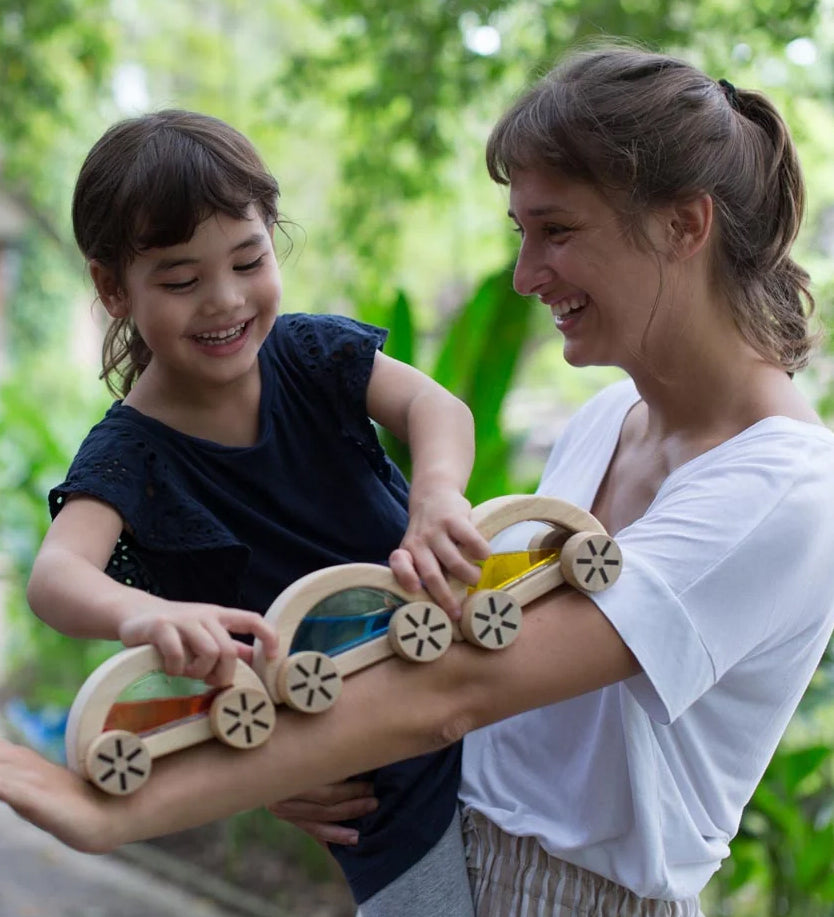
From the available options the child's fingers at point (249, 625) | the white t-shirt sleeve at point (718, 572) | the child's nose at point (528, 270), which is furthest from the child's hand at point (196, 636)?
the child's nose at point (528, 270)

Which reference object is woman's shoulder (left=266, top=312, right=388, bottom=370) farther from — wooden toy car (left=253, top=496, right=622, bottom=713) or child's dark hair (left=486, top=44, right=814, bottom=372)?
wooden toy car (left=253, top=496, right=622, bottom=713)

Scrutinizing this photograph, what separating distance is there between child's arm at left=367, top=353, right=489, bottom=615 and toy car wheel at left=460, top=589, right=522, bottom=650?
18 mm

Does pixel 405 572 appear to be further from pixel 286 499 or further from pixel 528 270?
pixel 528 270

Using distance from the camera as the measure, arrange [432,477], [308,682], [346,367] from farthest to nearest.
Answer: [346,367] < [432,477] < [308,682]

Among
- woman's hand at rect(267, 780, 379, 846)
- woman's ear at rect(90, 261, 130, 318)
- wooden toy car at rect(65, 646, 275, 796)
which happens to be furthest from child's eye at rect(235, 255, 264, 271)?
woman's hand at rect(267, 780, 379, 846)

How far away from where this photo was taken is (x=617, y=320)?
1615 mm

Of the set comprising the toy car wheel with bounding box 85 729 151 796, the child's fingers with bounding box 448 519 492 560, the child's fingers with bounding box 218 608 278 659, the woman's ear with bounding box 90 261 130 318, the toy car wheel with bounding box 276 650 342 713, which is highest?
the woman's ear with bounding box 90 261 130 318

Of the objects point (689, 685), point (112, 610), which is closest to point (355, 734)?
point (112, 610)

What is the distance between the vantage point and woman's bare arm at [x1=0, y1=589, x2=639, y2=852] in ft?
3.71

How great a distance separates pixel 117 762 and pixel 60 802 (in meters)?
0.06

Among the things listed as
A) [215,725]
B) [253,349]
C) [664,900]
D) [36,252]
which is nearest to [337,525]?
[253,349]

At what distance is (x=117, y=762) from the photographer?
3.71 ft

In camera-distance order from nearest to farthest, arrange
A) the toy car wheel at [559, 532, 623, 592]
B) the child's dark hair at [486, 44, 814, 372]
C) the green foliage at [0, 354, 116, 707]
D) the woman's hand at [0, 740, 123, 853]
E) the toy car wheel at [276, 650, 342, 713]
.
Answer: the woman's hand at [0, 740, 123, 853], the toy car wheel at [276, 650, 342, 713], the toy car wheel at [559, 532, 623, 592], the child's dark hair at [486, 44, 814, 372], the green foliage at [0, 354, 116, 707]

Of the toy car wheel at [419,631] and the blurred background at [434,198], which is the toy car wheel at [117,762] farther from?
the blurred background at [434,198]
